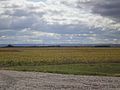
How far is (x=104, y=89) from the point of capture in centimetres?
2434

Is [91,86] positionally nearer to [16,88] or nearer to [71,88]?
[71,88]

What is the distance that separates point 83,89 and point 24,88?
4933mm

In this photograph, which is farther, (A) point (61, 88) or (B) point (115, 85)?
(B) point (115, 85)

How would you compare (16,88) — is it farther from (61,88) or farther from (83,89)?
(83,89)

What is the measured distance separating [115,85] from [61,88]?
17.4 ft

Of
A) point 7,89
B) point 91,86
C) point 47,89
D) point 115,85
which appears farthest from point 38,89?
point 115,85

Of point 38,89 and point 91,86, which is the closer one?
point 38,89

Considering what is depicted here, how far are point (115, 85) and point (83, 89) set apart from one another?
401 centimetres

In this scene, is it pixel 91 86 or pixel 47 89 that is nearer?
pixel 47 89

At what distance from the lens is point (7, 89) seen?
78.4 feet

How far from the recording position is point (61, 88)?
977 inches

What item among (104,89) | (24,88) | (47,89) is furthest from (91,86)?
(24,88)

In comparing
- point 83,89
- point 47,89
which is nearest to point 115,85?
point 83,89

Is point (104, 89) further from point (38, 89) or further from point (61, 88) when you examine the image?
point (38, 89)
